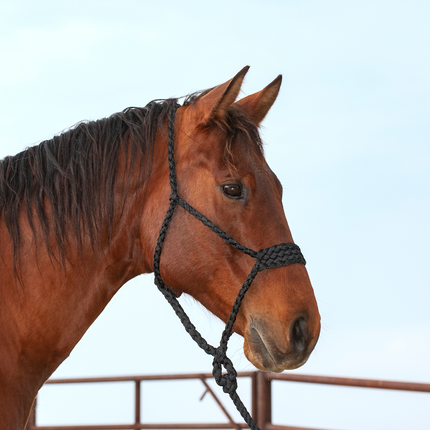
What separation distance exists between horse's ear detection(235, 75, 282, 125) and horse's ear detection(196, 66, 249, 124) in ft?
0.71

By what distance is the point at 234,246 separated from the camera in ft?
7.38

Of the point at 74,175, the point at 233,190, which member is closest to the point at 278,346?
the point at 233,190

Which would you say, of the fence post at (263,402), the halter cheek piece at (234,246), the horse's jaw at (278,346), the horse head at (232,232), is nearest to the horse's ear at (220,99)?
the horse head at (232,232)

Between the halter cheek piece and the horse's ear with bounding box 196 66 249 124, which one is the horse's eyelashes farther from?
the horse's ear with bounding box 196 66 249 124

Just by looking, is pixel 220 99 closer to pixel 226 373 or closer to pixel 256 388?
pixel 226 373

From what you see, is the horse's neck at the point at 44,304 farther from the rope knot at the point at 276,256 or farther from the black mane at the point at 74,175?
the rope knot at the point at 276,256

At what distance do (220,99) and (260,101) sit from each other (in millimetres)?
378

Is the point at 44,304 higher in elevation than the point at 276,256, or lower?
lower

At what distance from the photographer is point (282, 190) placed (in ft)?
7.99

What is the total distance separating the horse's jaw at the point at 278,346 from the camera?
2.11 metres

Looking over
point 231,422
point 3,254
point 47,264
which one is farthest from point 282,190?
point 231,422

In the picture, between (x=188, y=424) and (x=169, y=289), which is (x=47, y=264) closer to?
(x=169, y=289)

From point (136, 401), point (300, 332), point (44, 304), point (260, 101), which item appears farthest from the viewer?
point (136, 401)

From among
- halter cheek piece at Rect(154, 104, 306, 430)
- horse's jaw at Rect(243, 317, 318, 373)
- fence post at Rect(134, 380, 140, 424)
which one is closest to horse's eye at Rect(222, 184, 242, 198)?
halter cheek piece at Rect(154, 104, 306, 430)
